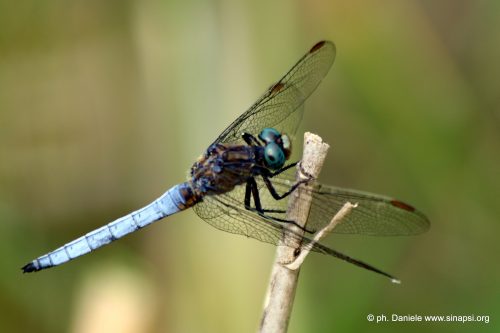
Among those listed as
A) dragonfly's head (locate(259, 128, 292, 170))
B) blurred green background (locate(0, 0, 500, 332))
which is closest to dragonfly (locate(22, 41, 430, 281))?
dragonfly's head (locate(259, 128, 292, 170))

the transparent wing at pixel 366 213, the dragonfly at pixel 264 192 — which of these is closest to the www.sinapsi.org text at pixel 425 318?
the dragonfly at pixel 264 192

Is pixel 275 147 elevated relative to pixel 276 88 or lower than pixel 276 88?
lower

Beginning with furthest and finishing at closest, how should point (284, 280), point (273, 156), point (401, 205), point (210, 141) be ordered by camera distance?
point (210, 141) < point (273, 156) < point (401, 205) < point (284, 280)

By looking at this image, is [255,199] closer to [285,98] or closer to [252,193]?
[252,193]

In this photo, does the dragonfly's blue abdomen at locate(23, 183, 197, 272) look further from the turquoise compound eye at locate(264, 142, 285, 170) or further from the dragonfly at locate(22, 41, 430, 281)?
the turquoise compound eye at locate(264, 142, 285, 170)

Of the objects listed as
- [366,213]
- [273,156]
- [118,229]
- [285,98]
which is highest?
[285,98]

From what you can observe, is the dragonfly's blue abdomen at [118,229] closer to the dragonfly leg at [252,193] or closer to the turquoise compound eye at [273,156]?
the dragonfly leg at [252,193]

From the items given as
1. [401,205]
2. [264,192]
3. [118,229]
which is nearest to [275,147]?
[264,192]
